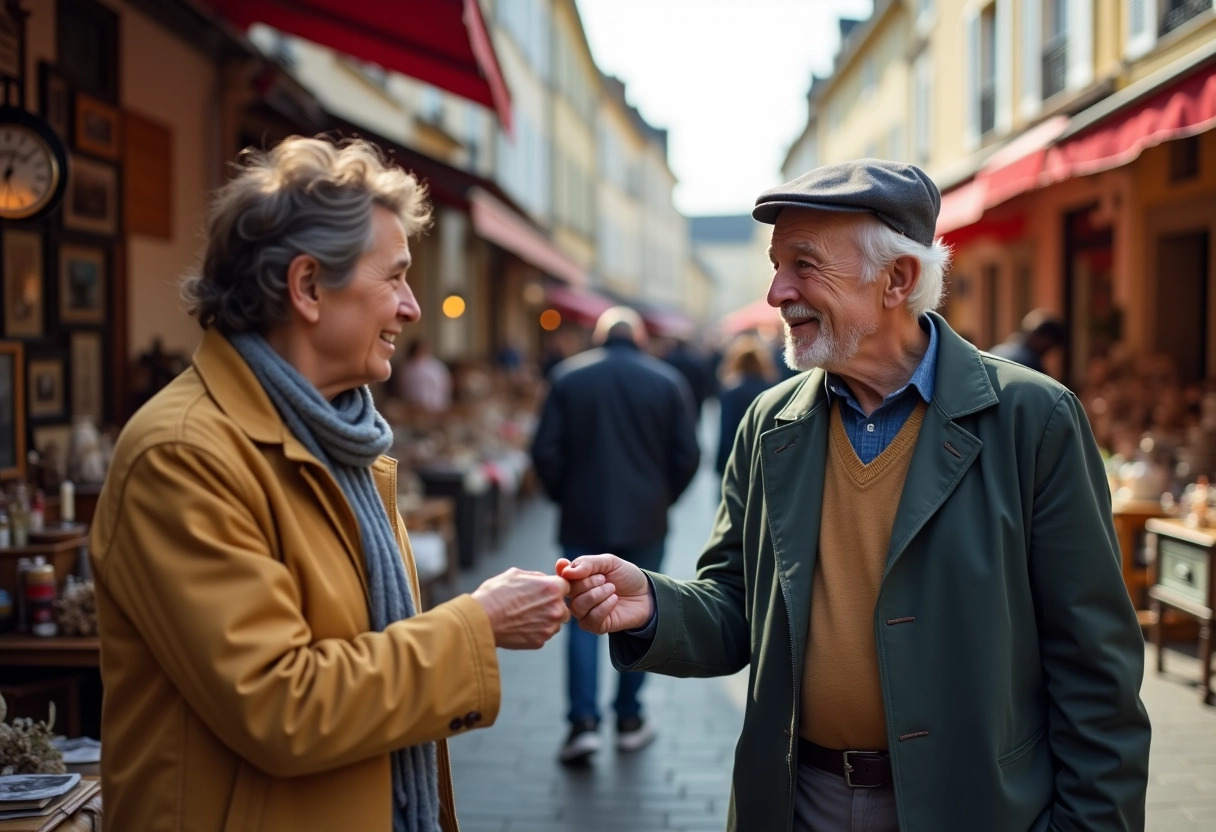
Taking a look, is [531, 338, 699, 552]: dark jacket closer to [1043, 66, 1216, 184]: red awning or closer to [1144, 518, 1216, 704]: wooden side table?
[1144, 518, 1216, 704]: wooden side table

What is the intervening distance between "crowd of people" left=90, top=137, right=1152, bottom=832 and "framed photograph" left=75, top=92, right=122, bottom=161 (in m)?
4.66

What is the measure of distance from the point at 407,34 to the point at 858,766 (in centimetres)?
607

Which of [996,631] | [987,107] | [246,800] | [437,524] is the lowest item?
[437,524]

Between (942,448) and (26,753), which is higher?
(942,448)

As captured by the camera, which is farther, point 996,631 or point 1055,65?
point 1055,65

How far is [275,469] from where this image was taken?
6.46 feet

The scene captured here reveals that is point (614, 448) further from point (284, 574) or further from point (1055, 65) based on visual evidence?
point (1055, 65)

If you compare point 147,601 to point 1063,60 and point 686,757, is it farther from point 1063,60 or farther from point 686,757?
point 1063,60

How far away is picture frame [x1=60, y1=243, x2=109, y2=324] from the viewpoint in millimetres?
6301

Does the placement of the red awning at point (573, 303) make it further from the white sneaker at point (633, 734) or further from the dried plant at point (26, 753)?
the dried plant at point (26, 753)

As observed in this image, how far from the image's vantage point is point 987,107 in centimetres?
1700

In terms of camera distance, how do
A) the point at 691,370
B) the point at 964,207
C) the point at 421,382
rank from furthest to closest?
the point at 691,370 < the point at 421,382 < the point at 964,207

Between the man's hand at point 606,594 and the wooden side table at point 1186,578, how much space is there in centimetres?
436

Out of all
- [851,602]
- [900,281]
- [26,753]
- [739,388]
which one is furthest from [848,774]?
[739,388]
